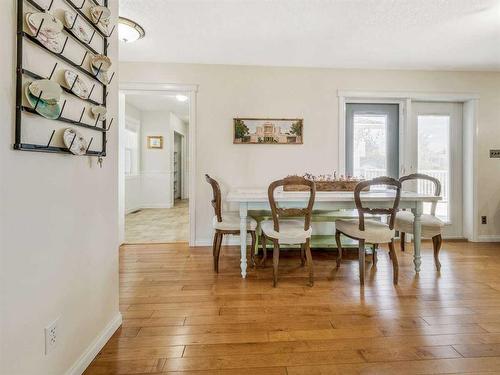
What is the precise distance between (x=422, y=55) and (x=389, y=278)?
2.69 m

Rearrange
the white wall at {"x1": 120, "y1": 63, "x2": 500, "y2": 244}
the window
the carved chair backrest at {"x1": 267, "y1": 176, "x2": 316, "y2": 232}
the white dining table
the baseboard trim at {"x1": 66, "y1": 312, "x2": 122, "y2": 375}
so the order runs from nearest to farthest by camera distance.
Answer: the baseboard trim at {"x1": 66, "y1": 312, "x2": 122, "y2": 375}, the carved chair backrest at {"x1": 267, "y1": 176, "x2": 316, "y2": 232}, the white dining table, the white wall at {"x1": 120, "y1": 63, "x2": 500, "y2": 244}, the window

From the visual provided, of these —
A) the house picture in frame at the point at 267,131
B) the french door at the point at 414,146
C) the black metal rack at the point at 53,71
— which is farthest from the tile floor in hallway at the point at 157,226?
the french door at the point at 414,146

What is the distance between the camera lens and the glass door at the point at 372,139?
381 centimetres

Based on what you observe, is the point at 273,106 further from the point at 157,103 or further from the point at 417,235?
the point at 157,103

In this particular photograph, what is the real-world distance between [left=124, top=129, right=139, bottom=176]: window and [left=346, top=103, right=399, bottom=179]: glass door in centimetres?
487

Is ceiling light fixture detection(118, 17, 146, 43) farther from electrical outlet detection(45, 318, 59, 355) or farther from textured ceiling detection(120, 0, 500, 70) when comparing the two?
electrical outlet detection(45, 318, 59, 355)

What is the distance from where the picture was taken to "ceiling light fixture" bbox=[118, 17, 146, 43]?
2.47 metres

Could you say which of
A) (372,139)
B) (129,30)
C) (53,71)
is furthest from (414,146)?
(53,71)

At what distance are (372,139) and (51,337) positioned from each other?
3954mm

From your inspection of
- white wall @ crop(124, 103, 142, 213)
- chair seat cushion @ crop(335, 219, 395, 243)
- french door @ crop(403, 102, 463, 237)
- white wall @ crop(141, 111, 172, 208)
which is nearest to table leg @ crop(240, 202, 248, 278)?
chair seat cushion @ crop(335, 219, 395, 243)

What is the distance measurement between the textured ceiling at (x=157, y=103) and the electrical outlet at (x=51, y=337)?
16.0ft

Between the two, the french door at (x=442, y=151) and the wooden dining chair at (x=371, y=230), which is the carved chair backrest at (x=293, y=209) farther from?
the french door at (x=442, y=151)

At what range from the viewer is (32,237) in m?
0.99

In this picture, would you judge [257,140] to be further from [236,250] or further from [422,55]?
[422,55]
